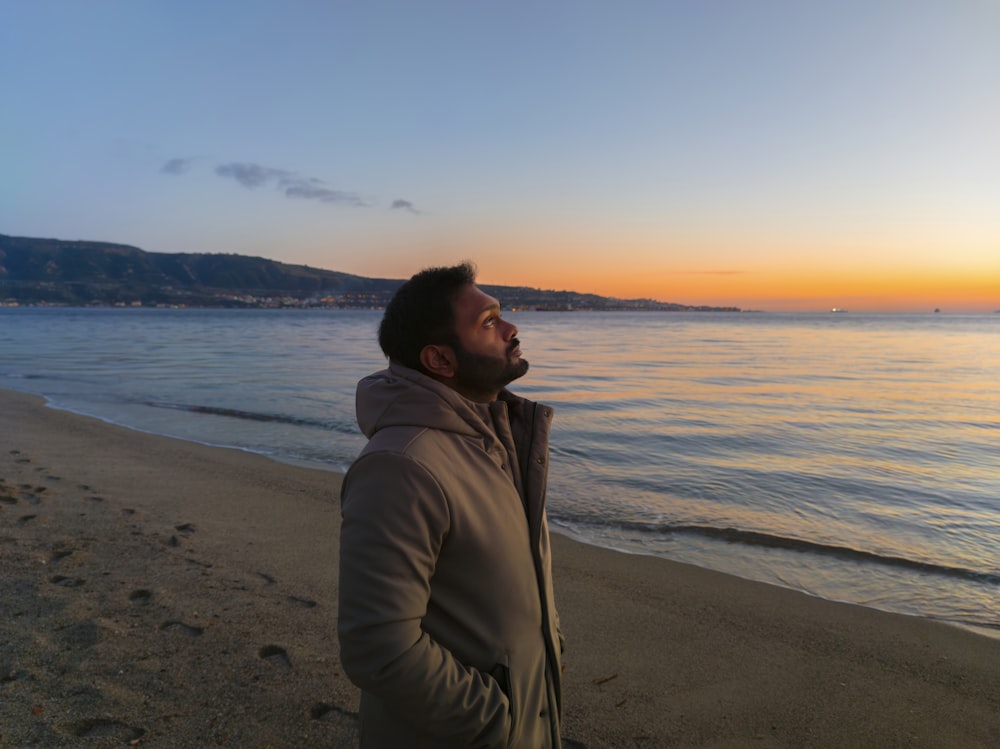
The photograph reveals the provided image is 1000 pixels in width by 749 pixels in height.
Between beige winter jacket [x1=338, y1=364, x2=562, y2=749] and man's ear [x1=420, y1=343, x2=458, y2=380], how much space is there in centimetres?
11

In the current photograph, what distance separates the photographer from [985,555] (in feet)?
22.6

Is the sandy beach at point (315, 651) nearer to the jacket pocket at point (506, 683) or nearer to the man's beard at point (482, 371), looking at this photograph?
the jacket pocket at point (506, 683)

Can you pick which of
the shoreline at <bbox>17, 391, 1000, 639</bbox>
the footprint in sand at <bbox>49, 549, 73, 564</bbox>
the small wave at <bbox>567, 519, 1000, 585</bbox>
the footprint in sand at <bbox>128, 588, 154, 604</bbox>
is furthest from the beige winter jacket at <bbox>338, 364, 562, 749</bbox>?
the small wave at <bbox>567, 519, 1000, 585</bbox>

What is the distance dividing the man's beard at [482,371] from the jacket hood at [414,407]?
0.14 m

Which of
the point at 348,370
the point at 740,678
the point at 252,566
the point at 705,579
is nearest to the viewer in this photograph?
the point at 740,678

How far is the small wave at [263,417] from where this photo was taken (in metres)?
13.9

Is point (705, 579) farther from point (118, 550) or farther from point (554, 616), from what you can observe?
point (118, 550)

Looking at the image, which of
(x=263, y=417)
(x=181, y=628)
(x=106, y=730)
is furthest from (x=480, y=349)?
(x=263, y=417)

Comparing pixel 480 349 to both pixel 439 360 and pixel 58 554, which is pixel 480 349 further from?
pixel 58 554

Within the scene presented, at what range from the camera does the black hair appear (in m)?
1.94

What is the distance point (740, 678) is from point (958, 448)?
459 inches

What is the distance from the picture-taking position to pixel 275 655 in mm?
3779

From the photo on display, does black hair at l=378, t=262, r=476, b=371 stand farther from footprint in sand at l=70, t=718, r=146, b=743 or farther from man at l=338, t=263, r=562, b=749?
footprint in sand at l=70, t=718, r=146, b=743

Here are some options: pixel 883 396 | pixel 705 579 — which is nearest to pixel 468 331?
pixel 705 579
